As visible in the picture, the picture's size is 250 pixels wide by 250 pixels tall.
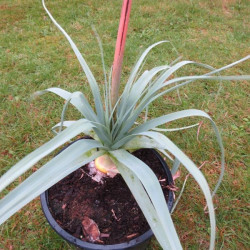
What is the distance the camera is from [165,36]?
2.16m

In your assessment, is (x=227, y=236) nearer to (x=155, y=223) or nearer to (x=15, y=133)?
(x=155, y=223)

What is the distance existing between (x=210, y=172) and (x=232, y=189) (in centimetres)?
12

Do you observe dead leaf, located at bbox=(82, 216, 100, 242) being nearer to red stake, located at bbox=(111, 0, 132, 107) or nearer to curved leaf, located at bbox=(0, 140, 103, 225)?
curved leaf, located at bbox=(0, 140, 103, 225)

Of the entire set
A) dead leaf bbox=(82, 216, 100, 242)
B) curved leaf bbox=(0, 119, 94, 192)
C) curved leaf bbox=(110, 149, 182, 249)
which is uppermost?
curved leaf bbox=(0, 119, 94, 192)

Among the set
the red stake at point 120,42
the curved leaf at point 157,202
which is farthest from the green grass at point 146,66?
the curved leaf at point 157,202

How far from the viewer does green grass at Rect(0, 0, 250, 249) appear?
1158mm

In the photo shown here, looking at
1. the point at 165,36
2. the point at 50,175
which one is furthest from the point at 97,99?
the point at 165,36

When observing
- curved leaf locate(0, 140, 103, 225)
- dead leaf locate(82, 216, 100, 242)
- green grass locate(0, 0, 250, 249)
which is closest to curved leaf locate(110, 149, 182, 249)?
curved leaf locate(0, 140, 103, 225)

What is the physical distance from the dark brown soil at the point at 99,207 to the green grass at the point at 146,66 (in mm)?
289

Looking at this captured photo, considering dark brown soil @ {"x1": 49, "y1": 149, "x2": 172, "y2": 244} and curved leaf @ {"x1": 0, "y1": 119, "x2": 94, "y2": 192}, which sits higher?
curved leaf @ {"x1": 0, "y1": 119, "x2": 94, "y2": 192}

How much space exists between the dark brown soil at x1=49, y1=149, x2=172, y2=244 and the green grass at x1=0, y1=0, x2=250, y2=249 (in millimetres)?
289

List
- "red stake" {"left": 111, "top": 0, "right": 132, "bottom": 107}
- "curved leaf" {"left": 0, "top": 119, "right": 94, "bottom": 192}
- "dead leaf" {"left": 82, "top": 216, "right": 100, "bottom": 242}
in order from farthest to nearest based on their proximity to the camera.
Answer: "dead leaf" {"left": 82, "top": 216, "right": 100, "bottom": 242}, "red stake" {"left": 111, "top": 0, "right": 132, "bottom": 107}, "curved leaf" {"left": 0, "top": 119, "right": 94, "bottom": 192}

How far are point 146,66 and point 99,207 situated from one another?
120 cm

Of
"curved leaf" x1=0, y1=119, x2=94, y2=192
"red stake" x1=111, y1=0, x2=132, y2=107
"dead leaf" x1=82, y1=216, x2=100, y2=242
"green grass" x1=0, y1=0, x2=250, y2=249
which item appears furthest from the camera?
"green grass" x1=0, y1=0, x2=250, y2=249
